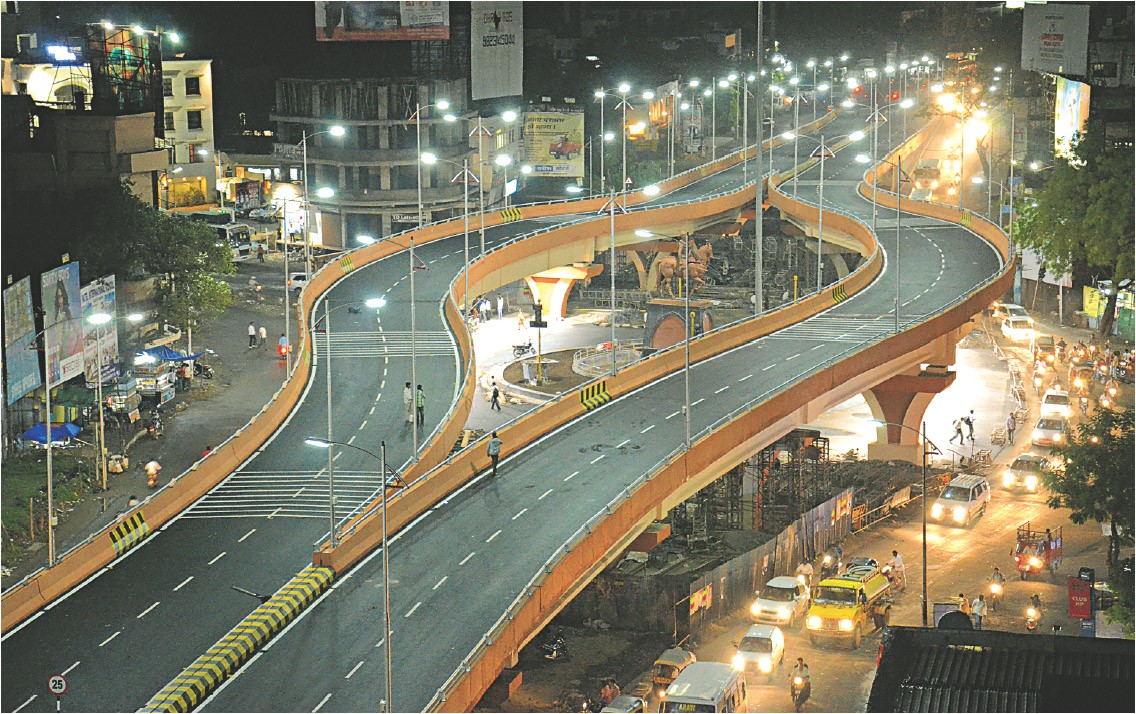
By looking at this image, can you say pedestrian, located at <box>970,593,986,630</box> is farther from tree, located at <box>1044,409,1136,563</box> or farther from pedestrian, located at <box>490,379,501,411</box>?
pedestrian, located at <box>490,379,501,411</box>

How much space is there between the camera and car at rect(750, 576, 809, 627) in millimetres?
61906

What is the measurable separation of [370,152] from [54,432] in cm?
5646

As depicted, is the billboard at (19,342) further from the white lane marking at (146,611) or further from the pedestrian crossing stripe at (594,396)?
the white lane marking at (146,611)

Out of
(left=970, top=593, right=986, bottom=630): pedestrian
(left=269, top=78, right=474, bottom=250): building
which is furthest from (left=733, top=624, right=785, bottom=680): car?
(left=269, top=78, right=474, bottom=250): building

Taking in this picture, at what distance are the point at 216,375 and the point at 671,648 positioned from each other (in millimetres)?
41033

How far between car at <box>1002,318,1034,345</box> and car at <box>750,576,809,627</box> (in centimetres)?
5393

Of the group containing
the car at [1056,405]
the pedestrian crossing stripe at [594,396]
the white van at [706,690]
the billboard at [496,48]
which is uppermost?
the billboard at [496,48]

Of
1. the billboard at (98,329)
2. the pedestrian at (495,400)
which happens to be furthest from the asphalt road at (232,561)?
the pedestrian at (495,400)

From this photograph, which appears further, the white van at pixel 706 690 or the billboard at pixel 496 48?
the billboard at pixel 496 48

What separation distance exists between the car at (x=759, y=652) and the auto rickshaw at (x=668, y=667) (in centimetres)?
210

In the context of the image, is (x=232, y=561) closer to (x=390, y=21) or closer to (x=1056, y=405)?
(x=1056, y=405)

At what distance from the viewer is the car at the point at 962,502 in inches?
2990

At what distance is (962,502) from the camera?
76125 millimetres

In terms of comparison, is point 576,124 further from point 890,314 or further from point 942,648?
point 942,648
